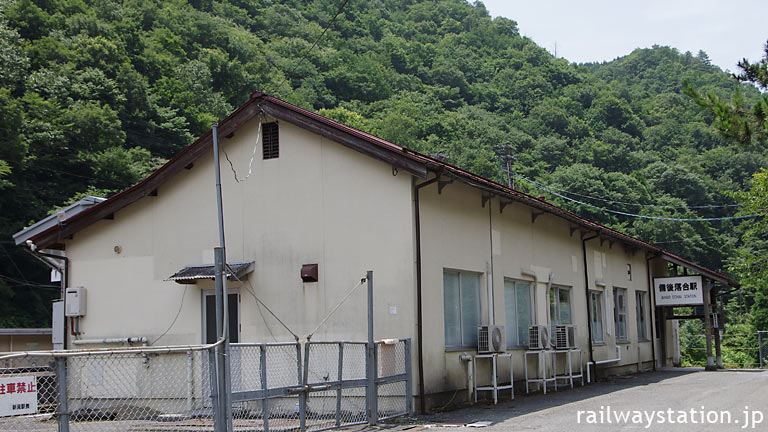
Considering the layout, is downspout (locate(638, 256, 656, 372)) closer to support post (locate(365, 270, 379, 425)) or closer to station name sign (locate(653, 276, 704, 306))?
station name sign (locate(653, 276, 704, 306))

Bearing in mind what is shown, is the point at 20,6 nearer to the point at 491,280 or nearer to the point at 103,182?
the point at 103,182

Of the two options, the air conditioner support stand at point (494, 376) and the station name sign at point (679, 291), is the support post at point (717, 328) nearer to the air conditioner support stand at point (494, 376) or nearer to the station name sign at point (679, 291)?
the station name sign at point (679, 291)

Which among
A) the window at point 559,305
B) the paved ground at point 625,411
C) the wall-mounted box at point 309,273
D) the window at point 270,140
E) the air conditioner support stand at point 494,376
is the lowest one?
the paved ground at point 625,411

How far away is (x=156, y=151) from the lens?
160 feet

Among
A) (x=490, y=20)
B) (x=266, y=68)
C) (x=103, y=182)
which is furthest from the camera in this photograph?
(x=490, y=20)

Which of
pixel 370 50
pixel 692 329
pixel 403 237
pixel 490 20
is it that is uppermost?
pixel 490 20

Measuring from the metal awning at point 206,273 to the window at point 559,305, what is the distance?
802 cm

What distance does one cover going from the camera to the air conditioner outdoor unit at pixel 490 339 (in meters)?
14.6

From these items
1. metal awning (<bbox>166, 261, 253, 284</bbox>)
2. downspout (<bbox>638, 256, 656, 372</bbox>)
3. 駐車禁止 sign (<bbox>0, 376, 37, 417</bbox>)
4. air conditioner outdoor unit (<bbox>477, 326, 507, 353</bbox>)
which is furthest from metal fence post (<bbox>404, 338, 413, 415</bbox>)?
downspout (<bbox>638, 256, 656, 372</bbox>)

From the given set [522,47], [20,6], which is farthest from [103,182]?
[522,47]

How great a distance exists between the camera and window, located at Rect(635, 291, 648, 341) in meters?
25.7

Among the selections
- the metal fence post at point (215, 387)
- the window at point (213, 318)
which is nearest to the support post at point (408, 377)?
the window at point (213, 318)

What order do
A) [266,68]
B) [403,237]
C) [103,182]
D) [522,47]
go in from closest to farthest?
1. [403,237]
2. [103,182]
3. [266,68]
4. [522,47]

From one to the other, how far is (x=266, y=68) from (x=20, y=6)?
20.6 meters
